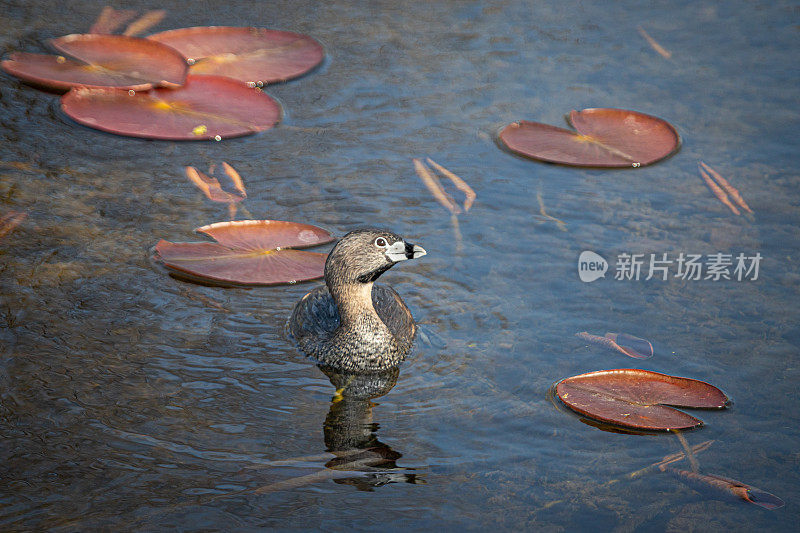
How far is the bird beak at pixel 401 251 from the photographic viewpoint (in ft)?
16.0

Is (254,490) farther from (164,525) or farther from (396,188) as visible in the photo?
(396,188)

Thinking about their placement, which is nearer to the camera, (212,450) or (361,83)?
(212,450)

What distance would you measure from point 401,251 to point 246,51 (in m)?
3.55

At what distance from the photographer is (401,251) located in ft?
16.1

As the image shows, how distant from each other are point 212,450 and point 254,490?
0.34 m

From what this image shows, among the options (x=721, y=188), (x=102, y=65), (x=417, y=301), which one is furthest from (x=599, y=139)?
(x=102, y=65)

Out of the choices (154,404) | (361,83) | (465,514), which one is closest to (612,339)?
Answer: (465,514)

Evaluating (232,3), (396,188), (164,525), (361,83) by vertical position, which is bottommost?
(164,525)

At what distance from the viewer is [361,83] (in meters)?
7.70

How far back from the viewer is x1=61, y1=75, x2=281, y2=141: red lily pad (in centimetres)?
659

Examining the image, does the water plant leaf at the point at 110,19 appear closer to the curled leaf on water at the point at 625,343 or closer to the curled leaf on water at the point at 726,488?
the curled leaf on water at the point at 625,343

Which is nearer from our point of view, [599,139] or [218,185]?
[218,185]
